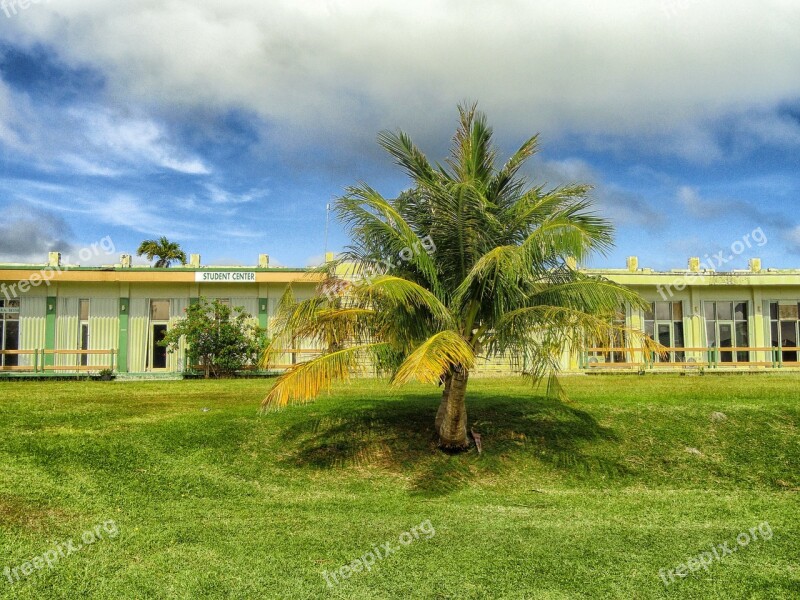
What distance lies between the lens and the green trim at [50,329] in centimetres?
2423

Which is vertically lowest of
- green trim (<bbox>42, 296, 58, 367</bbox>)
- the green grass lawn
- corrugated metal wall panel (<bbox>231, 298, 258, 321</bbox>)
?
the green grass lawn

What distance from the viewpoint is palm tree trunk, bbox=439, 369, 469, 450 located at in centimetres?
1218

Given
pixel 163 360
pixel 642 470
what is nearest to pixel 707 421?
pixel 642 470

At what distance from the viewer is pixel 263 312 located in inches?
986

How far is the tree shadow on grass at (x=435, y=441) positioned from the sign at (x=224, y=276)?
403 inches

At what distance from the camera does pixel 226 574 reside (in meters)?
7.29

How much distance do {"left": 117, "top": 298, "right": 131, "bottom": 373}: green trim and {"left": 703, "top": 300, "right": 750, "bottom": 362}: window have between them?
2225 cm

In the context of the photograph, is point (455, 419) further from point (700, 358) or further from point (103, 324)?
point (700, 358)

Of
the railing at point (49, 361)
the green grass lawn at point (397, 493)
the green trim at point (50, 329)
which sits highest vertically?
the green trim at point (50, 329)

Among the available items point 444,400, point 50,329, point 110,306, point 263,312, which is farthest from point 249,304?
point 444,400

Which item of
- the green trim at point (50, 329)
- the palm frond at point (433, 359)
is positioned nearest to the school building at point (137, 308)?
the green trim at point (50, 329)

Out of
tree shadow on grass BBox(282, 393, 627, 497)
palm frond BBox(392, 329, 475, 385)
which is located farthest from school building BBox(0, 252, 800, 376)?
palm frond BBox(392, 329, 475, 385)

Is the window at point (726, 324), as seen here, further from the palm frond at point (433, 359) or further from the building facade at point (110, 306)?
the palm frond at point (433, 359)

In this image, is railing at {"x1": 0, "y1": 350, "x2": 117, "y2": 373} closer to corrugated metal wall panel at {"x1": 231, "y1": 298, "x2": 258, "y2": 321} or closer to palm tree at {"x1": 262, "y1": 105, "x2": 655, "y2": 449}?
corrugated metal wall panel at {"x1": 231, "y1": 298, "x2": 258, "y2": 321}
